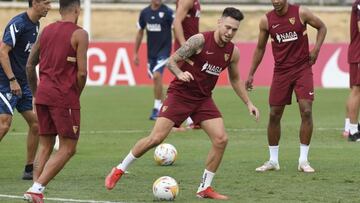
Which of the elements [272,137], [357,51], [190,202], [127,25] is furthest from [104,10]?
[190,202]

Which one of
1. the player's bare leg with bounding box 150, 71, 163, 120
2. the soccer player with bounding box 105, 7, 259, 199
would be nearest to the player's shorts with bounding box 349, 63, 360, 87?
the player's bare leg with bounding box 150, 71, 163, 120

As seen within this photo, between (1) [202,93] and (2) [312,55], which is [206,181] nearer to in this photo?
(1) [202,93]

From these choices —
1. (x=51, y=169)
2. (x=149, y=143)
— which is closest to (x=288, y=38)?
(x=149, y=143)

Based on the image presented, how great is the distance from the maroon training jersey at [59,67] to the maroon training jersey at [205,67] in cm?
154

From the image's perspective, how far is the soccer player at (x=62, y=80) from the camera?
10.3 metres

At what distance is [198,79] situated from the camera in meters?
11.5

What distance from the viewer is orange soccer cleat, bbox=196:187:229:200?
36.3ft

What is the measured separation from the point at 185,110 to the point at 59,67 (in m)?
1.77

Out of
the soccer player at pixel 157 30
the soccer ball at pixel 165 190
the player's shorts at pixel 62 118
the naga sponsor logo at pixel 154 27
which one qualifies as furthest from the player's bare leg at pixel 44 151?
the naga sponsor logo at pixel 154 27

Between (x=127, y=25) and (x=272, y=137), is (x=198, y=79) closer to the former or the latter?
(x=272, y=137)

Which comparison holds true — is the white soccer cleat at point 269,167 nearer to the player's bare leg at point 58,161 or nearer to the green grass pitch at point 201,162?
the green grass pitch at point 201,162

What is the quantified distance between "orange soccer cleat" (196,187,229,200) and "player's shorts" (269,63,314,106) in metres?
2.78

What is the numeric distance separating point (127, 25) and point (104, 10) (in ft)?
3.88

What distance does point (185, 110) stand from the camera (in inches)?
452
